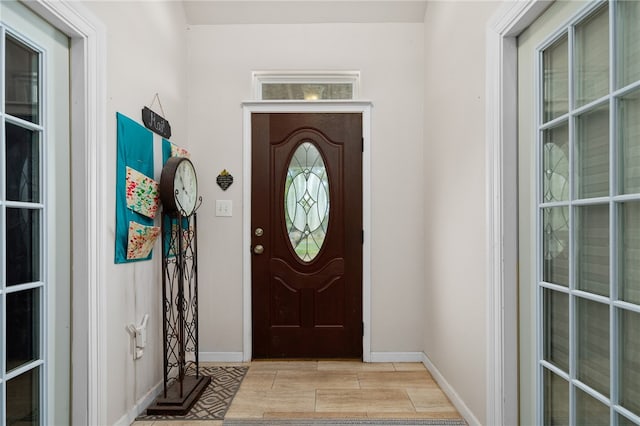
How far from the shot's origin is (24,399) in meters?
1.69

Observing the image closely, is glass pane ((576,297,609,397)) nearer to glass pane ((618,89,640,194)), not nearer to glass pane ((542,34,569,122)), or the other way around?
glass pane ((618,89,640,194))

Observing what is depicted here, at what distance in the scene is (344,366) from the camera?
3266 mm

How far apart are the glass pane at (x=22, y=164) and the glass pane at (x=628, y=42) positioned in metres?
1.99

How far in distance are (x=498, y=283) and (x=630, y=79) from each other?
0.97 metres

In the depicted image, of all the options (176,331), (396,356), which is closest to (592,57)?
(396,356)

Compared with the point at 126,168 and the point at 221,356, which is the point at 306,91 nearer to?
the point at 126,168

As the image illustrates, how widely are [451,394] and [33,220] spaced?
2295 mm

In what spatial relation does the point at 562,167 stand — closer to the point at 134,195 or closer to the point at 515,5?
the point at 515,5

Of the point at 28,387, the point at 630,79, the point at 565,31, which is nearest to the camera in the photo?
the point at 630,79

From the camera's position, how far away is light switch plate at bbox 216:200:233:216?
3.39 meters

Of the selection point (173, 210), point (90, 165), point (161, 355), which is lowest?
point (161, 355)

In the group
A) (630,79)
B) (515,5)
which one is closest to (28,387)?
(630,79)

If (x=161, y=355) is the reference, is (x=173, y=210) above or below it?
above

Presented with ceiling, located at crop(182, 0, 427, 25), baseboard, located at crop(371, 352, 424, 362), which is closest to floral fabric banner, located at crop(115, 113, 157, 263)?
ceiling, located at crop(182, 0, 427, 25)
